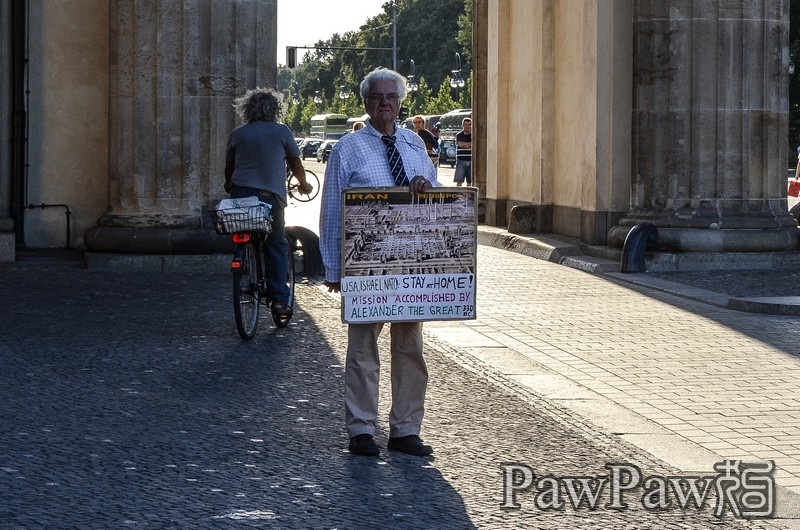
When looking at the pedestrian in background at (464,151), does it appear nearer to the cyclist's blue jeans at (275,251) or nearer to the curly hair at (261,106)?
the curly hair at (261,106)

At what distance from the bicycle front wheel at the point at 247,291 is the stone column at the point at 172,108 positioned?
5281mm

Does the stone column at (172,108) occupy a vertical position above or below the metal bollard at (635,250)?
above

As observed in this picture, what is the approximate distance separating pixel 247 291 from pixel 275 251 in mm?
508

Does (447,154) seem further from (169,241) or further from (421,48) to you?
(169,241)

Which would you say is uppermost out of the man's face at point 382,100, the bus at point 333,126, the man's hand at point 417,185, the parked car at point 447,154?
the bus at point 333,126

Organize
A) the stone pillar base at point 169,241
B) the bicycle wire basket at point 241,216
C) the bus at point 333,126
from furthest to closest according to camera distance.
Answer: the bus at point 333,126 < the stone pillar base at point 169,241 < the bicycle wire basket at point 241,216

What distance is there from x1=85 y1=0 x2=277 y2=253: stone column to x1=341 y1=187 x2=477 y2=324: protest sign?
947 cm

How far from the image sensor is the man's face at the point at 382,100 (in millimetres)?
7270

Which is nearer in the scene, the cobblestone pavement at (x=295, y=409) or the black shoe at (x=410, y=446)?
the cobblestone pavement at (x=295, y=409)

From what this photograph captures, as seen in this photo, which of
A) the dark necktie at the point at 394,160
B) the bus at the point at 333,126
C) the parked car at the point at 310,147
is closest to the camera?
the dark necktie at the point at 394,160

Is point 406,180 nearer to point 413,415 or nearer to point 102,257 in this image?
point 413,415

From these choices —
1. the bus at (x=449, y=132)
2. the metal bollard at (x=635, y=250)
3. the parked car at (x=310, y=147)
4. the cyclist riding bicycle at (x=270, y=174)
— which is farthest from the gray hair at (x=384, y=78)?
the parked car at (x=310, y=147)

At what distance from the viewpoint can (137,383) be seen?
9133 millimetres

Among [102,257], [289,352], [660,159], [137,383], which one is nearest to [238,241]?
[289,352]
